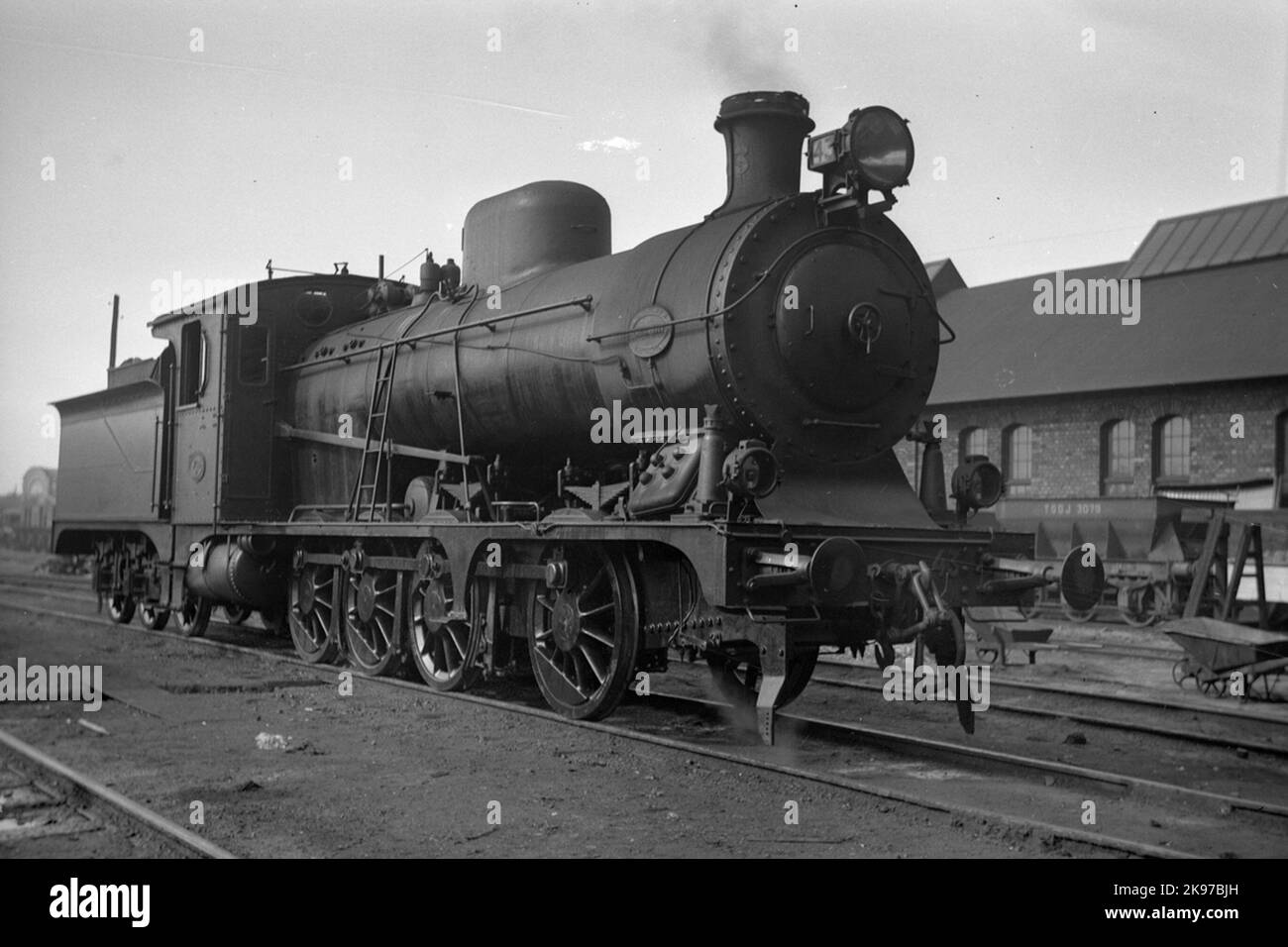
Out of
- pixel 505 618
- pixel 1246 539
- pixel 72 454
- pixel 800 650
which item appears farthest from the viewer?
pixel 72 454

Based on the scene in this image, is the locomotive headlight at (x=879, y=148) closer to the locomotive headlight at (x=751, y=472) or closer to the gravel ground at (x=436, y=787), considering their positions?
the locomotive headlight at (x=751, y=472)

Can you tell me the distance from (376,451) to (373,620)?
1536 mm

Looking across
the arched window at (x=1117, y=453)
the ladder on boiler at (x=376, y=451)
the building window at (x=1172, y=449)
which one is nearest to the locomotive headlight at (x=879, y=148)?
the ladder on boiler at (x=376, y=451)

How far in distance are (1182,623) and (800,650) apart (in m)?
5.02

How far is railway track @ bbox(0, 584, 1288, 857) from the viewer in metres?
5.38

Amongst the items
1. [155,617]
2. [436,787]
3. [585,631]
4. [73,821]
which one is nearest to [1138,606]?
[585,631]

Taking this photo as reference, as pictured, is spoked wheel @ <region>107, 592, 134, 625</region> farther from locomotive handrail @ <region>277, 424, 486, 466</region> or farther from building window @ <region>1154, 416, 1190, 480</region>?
building window @ <region>1154, 416, 1190, 480</region>

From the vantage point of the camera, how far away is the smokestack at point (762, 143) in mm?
7633

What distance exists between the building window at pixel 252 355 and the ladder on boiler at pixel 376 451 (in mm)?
2371

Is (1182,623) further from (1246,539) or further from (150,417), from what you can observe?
(150,417)

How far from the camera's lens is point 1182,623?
35.1 feet

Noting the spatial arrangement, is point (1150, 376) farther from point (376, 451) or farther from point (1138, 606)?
point (376, 451)
